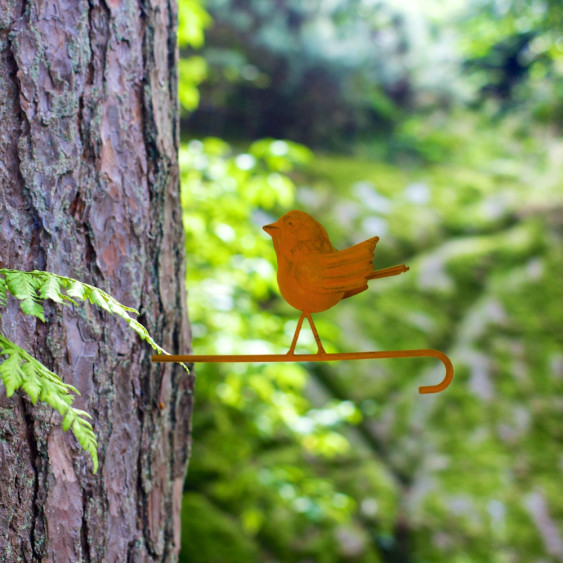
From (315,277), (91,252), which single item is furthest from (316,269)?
(91,252)

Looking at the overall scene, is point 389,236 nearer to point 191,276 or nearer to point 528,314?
point 528,314

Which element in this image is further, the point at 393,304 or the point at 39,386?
the point at 393,304

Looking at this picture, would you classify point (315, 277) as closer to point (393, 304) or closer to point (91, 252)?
point (91, 252)

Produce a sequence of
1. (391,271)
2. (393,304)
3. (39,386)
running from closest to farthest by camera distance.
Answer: (39,386)
(391,271)
(393,304)

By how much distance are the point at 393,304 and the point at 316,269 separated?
302 centimetres

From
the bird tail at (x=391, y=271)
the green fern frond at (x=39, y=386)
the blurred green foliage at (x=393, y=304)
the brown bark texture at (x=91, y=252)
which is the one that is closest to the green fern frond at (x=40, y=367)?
the green fern frond at (x=39, y=386)

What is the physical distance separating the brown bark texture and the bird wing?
283mm

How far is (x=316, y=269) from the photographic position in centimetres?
81

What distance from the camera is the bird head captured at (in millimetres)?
845

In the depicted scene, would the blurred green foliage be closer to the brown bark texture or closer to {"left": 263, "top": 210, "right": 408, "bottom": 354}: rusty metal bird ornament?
the brown bark texture

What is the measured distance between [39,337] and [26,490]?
21cm

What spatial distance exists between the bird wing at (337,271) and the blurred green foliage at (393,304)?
0.96 meters

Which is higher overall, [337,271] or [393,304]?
[393,304]

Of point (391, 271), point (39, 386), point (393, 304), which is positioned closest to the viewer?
point (39, 386)
